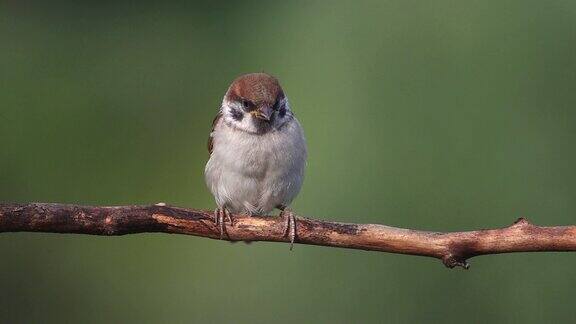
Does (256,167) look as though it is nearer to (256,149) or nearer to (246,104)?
(256,149)

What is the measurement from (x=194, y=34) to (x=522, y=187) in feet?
13.7

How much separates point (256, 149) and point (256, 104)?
24cm

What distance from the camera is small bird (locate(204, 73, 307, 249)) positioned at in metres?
4.23

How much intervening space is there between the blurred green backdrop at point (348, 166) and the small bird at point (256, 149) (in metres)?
0.92

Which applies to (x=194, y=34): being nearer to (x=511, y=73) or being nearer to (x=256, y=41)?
(x=256, y=41)

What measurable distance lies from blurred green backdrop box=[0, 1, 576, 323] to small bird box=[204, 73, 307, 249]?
0.92m

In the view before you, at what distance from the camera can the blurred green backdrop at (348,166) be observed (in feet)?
17.9

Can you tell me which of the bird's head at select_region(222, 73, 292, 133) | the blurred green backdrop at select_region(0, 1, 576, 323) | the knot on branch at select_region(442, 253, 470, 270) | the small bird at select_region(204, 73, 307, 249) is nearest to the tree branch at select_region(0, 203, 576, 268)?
the knot on branch at select_region(442, 253, 470, 270)

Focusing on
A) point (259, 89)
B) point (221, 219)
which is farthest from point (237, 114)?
point (221, 219)

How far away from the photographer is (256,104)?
13.8 ft

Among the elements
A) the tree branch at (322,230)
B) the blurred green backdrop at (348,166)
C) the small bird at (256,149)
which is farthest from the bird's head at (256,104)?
A: the blurred green backdrop at (348,166)

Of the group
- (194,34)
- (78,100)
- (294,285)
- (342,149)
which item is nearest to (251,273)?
(294,285)

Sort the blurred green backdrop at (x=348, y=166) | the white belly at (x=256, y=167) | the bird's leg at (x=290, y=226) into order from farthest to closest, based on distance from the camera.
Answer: the blurred green backdrop at (x=348, y=166) → the white belly at (x=256, y=167) → the bird's leg at (x=290, y=226)

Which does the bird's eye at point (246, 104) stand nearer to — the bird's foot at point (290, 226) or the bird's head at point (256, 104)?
the bird's head at point (256, 104)
